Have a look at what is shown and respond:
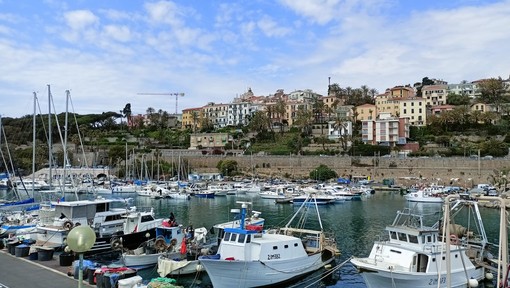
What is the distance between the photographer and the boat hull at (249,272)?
66.4 feet

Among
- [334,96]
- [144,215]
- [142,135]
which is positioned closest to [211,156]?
[142,135]

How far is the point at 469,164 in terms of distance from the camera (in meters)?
85.1

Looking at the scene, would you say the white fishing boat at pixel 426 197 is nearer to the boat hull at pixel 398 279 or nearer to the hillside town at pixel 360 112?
the hillside town at pixel 360 112

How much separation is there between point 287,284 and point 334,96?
120 m

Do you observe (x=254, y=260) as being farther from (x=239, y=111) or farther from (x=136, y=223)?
(x=239, y=111)

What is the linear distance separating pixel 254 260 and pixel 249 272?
57 centimetres

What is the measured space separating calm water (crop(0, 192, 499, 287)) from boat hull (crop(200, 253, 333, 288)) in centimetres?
127

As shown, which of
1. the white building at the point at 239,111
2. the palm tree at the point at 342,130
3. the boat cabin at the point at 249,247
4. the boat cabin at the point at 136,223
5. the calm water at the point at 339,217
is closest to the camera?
the boat cabin at the point at 249,247

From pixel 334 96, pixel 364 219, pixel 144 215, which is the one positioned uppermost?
pixel 334 96

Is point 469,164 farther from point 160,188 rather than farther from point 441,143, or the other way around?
point 160,188

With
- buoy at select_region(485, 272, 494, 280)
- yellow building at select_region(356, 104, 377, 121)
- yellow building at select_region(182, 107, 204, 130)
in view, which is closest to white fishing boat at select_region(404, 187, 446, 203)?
buoy at select_region(485, 272, 494, 280)

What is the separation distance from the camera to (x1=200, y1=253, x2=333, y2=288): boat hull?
66.4ft

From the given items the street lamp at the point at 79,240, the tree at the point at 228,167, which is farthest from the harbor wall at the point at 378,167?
the street lamp at the point at 79,240

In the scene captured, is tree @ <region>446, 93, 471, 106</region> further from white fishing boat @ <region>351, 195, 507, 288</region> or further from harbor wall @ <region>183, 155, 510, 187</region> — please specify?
white fishing boat @ <region>351, 195, 507, 288</region>
